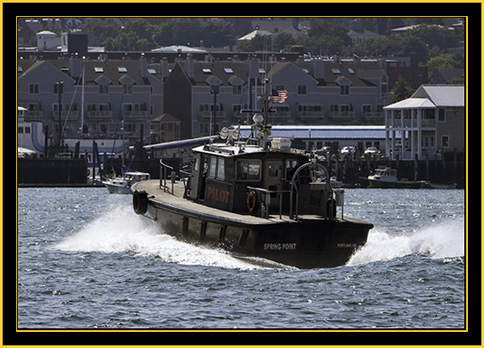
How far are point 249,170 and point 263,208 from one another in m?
1.58

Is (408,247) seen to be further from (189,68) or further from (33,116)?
(189,68)

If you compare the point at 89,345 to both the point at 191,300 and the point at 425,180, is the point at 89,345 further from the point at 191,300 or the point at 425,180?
the point at 425,180

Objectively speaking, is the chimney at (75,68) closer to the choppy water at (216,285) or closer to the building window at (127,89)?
the building window at (127,89)

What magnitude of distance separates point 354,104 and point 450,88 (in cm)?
2272

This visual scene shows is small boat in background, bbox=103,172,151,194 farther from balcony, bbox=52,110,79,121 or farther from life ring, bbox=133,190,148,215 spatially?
life ring, bbox=133,190,148,215

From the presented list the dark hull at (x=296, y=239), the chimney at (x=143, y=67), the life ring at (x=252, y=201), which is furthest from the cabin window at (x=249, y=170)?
the chimney at (x=143, y=67)

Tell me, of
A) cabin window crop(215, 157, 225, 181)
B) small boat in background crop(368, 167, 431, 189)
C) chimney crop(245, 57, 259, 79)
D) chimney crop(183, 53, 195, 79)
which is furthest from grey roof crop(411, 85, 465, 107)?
cabin window crop(215, 157, 225, 181)

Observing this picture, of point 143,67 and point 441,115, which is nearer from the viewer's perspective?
point 441,115

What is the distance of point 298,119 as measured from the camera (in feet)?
433

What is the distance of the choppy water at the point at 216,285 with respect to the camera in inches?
982

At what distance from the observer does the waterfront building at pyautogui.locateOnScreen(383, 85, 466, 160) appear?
108688 millimetres

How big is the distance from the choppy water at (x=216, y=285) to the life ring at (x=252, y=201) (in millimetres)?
1473

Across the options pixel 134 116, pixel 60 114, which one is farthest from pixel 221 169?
pixel 134 116

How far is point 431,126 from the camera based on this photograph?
360 feet
